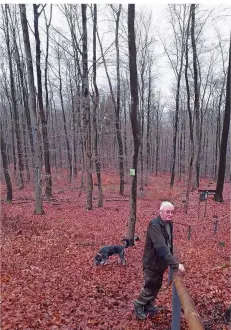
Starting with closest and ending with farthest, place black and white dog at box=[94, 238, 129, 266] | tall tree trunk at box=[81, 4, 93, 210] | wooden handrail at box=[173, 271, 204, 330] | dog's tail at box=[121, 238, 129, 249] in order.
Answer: wooden handrail at box=[173, 271, 204, 330], black and white dog at box=[94, 238, 129, 266], dog's tail at box=[121, 238, 129, 249], tall tree trunk at box=[81, 4, 93, 210]

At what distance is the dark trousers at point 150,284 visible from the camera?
4801 millimetres

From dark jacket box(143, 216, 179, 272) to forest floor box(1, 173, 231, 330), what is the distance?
1.04 m

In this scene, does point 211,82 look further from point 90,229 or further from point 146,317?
point 146,317

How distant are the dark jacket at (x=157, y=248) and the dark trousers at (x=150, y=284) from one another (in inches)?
4.6

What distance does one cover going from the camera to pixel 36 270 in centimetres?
743

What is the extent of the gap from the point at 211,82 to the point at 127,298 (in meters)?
32.5

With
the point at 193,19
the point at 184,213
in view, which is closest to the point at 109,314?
the point at 184,213

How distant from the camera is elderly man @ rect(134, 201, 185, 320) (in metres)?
4.40

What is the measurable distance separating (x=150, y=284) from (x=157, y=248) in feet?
3.01

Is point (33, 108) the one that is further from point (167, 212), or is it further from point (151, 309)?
point (151, 309)

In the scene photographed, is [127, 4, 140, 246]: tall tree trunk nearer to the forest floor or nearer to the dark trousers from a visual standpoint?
the forest floor

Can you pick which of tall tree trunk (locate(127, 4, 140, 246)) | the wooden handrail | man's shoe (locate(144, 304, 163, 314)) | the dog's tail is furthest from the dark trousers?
tall tree trunk (locate(127, 4, 140, 246))

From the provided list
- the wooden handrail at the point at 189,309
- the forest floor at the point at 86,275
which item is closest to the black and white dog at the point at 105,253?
the forest floor at the point at 86,275

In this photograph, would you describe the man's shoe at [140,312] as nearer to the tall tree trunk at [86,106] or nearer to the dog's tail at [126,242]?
the dog's tail at [126,242]
